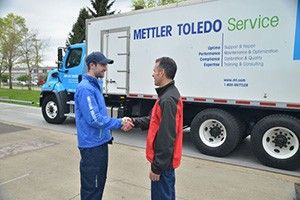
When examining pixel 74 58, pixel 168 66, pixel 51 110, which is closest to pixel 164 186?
pixel 168 66

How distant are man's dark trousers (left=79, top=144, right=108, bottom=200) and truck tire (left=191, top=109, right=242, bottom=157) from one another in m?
3.75

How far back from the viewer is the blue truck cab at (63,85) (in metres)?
9.58

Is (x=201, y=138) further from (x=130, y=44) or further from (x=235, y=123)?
(x=130, y=44)

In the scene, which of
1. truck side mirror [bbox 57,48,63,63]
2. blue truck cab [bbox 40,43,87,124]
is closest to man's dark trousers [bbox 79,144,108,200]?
blue truck cab [bbox 40,43,87,124]

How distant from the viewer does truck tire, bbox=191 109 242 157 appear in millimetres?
6207

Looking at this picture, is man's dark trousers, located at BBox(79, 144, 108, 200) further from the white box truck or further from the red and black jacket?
the white box truck

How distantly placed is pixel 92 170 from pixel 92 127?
0.42 metres

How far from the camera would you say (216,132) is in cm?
649

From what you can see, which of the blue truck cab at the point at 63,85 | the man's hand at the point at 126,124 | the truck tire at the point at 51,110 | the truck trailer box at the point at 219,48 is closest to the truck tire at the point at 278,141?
the truck trailer box at the point at 219,48

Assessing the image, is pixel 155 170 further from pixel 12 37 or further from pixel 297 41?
pixel 12 37

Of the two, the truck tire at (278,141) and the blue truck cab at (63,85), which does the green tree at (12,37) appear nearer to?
the blue truck cab at (63,85)

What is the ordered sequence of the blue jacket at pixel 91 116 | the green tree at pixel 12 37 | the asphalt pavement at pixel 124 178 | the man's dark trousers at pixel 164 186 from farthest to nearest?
the green tree at pixel 12 37 → the asphalt pavement at pixel 124 178 → the blue jacket at pixel 91 116 → the man's dark trousers at pixel 164 186

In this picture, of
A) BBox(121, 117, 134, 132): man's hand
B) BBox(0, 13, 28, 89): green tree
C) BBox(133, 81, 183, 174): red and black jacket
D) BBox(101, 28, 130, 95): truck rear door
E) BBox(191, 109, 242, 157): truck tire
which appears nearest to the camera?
BBox(133, 81, 183, 174): red and black jacket

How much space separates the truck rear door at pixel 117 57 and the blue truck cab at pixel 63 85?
148cm
